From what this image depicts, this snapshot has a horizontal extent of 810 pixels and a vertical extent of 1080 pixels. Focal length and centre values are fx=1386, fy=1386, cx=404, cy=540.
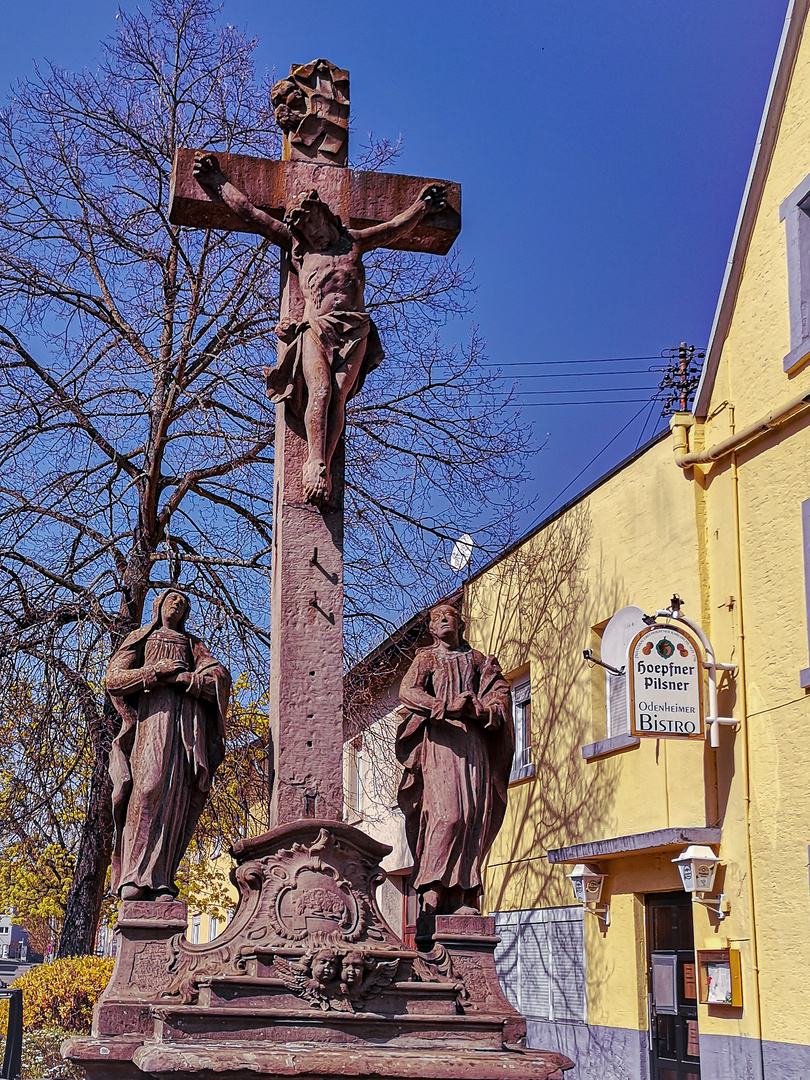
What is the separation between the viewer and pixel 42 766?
12500 mm

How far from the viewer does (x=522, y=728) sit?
57.5 feet

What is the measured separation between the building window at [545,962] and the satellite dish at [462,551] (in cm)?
402

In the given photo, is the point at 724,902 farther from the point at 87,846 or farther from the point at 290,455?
the point at 290,455

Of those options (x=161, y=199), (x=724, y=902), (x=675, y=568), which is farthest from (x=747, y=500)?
(x=161, y=199)

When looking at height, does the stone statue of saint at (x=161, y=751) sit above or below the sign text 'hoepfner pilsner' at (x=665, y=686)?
below

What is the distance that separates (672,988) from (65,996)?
5647 mm

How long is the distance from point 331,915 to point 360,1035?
1.61 ft

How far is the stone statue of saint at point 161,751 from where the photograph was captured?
19.9 ft

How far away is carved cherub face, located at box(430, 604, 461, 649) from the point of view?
669cm

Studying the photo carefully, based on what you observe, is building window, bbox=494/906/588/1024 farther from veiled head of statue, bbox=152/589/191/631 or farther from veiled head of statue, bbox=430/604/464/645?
veiled head of statue, bbox=152/589/191/631

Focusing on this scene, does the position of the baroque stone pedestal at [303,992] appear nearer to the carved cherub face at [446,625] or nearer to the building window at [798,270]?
the carved cherub face at [446,625]

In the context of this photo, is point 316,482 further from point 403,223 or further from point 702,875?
point 702,875

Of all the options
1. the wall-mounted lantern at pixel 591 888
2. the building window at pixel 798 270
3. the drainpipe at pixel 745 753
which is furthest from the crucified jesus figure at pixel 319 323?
the wall-mounted lantern at pixel 591 888

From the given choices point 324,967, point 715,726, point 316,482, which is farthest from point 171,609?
point 715,726
